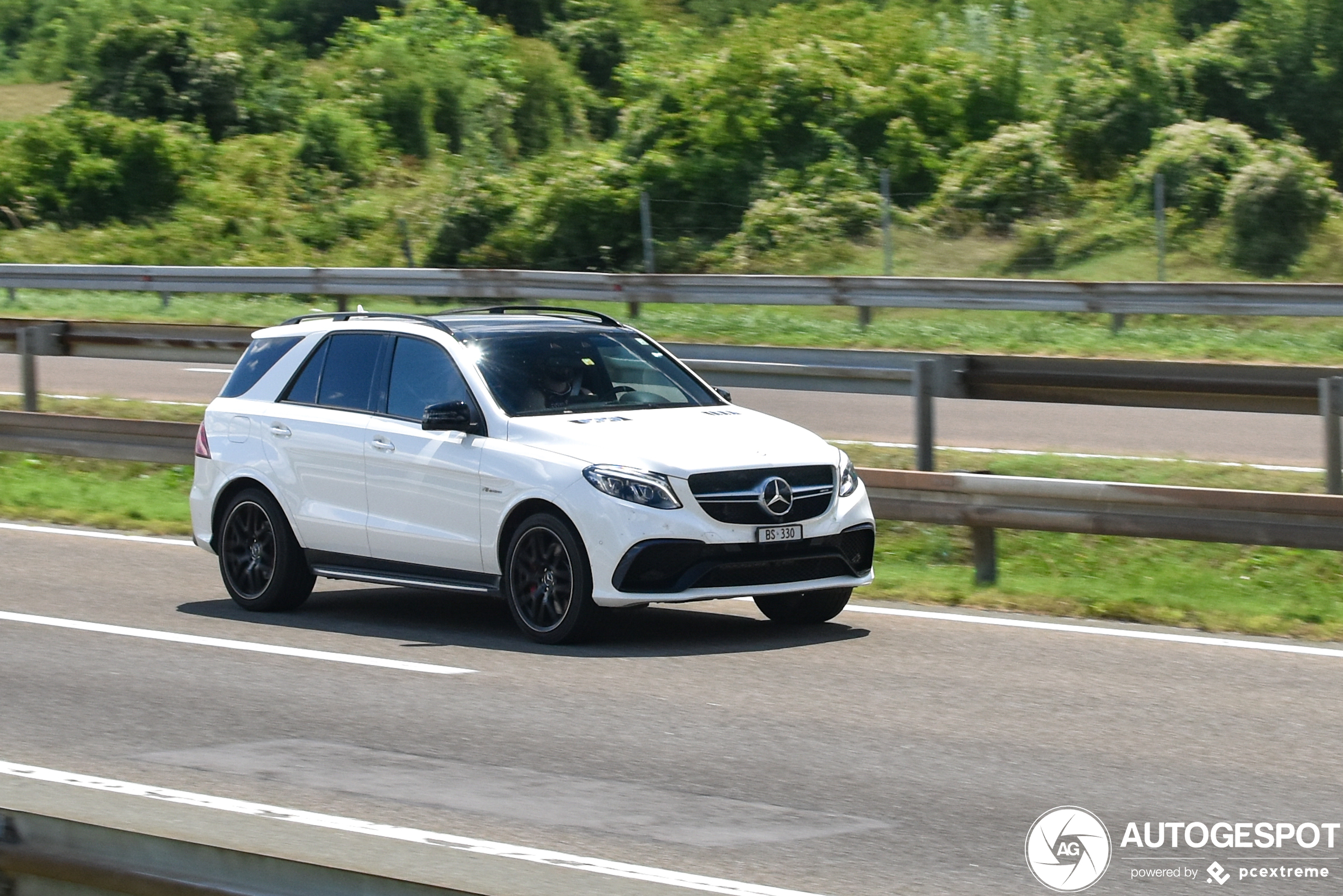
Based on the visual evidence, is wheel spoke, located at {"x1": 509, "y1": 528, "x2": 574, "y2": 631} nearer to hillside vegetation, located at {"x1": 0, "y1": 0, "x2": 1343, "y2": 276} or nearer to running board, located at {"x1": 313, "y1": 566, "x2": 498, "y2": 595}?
running board, located at {"x1": 313, "y1": 566, "x2": 498, "y2": 595}

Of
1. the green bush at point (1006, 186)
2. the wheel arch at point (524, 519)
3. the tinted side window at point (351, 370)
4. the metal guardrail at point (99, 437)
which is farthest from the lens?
the green bush at point (1006, 186)

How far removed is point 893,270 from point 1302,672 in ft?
62.3

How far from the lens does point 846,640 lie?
9266 mm

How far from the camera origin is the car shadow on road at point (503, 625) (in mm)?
9109

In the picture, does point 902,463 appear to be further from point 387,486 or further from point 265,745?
point 265,745

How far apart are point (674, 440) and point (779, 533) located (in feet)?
2.24

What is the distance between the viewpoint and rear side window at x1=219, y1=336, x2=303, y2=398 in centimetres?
1075

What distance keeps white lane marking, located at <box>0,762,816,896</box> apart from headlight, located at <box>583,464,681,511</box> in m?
2.87

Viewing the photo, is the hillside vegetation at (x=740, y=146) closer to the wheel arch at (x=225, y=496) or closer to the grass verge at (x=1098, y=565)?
the grass verge at (x=1098, y=565)

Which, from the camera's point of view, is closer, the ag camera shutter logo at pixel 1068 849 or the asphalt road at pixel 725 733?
the ag camera shutter logo at pixel 1068 849

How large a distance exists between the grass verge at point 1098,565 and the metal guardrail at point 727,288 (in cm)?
758

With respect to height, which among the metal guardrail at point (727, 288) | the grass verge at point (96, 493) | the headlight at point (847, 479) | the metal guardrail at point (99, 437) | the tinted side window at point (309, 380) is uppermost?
the tinted side window at point (309, 380)

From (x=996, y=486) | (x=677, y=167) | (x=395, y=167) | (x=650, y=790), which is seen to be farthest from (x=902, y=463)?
(x=395, y=167)

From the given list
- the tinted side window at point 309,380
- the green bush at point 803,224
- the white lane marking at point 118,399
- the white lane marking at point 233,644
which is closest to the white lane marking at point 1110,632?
the white lane marking at point 233,644
